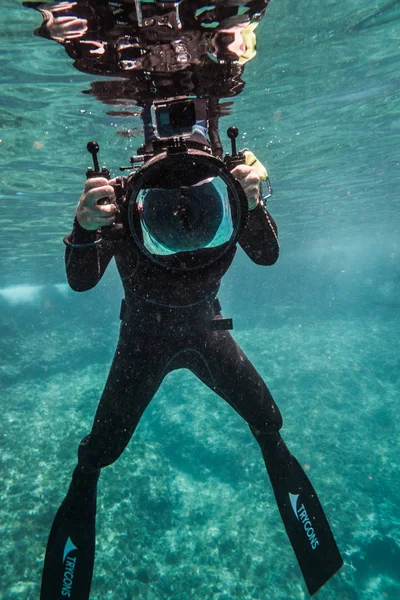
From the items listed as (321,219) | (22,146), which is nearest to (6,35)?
(22,146)

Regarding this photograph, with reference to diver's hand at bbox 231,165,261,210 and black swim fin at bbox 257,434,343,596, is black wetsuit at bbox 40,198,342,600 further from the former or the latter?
diver's hand at bbox 231,165,261,210

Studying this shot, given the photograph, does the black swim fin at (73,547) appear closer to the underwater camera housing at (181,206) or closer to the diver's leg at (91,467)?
the diver's leg at (91,467)

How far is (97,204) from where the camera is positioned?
8.14ft

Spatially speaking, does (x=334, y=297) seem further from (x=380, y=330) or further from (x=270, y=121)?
(x=270, y=121)

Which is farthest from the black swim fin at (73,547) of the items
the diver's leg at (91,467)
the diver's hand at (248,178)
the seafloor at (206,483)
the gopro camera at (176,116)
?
the seafloor at (206,483)

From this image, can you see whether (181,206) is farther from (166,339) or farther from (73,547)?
(73,547)

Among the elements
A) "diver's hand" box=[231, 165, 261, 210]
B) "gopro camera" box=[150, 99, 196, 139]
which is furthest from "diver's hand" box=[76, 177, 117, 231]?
"diver's hand" box=[231, 165, 261, 210]

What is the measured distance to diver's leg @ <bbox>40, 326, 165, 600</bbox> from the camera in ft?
10.2

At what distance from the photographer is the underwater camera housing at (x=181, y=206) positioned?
219cm

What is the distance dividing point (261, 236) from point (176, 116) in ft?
4.20

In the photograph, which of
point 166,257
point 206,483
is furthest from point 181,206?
point 206,483

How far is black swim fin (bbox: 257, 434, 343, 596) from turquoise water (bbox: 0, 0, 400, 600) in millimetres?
5549

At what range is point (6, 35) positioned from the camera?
614 centimetres

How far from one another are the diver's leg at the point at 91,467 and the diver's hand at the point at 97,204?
4.22 ft
